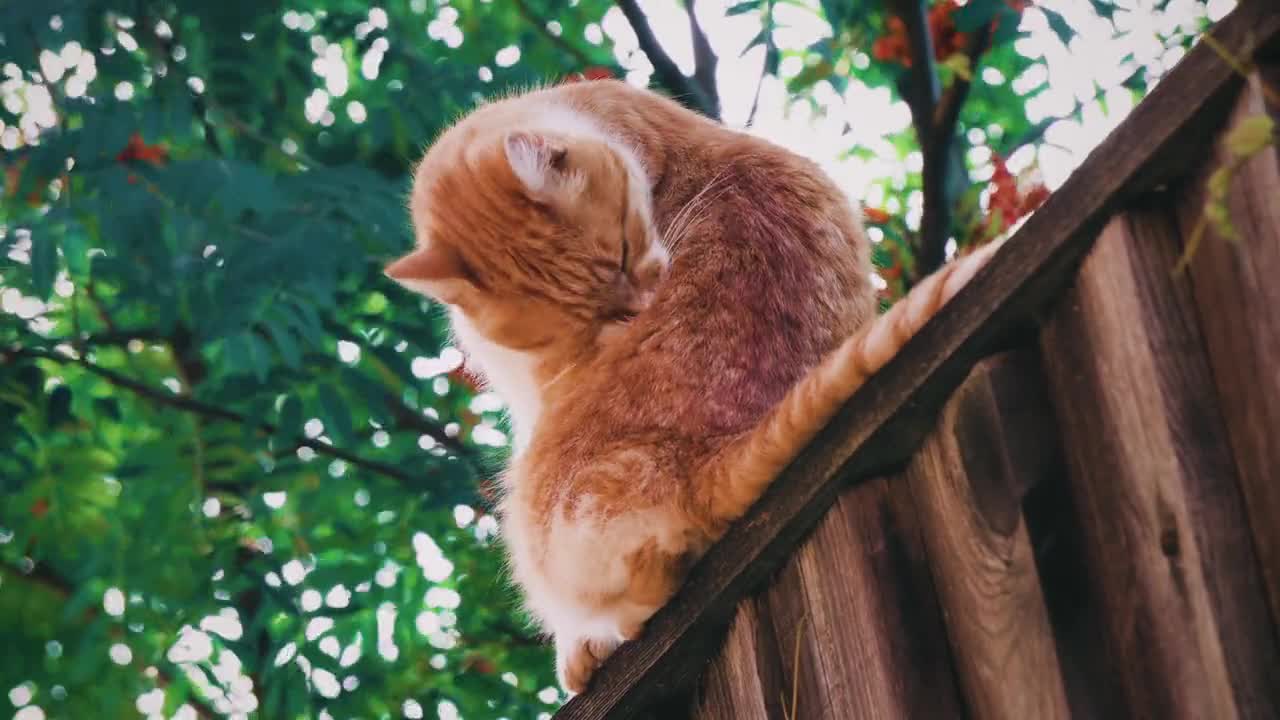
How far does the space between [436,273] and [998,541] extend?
4.85 ft

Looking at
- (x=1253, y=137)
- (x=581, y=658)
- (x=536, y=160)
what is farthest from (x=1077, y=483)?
(x=536, y=160)

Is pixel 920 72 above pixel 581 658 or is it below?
above

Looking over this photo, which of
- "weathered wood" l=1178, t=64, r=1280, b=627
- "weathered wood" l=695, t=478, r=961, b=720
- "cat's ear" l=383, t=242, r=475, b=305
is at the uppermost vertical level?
"cat's ear" l=383, t=242, r=475, b=305

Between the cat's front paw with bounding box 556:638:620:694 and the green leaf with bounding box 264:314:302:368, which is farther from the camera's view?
the green leaf with bounding box 264:314:302:368

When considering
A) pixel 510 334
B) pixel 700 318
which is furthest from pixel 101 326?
pixel 700 318

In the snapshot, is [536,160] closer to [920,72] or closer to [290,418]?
[920,72]

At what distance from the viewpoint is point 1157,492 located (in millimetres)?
1271

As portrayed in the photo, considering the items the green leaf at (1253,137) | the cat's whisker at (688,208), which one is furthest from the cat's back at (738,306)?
the green leaf at (1253,137)

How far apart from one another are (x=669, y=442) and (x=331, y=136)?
3.09 metres

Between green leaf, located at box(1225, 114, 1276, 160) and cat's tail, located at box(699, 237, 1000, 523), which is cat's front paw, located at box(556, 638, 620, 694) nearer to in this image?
cat's tail, located at box(699, 237, 1000, 523)

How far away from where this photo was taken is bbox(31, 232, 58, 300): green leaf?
11.6 ft

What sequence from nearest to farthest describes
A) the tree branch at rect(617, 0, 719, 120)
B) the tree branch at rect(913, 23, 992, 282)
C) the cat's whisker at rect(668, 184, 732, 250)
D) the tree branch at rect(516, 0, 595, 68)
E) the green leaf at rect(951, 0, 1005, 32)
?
the cat's whisker at rect(668, 184, 732, 250)
the green leaf at rect(951, 0, 1005, 32)
the tree branch at rect(913, 23, 992, 282)
the tree branch at rect(617, 0, 719, 120)
the tree branch at rect(516, 0, 595, 68)

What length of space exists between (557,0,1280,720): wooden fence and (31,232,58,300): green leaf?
7.76 feet

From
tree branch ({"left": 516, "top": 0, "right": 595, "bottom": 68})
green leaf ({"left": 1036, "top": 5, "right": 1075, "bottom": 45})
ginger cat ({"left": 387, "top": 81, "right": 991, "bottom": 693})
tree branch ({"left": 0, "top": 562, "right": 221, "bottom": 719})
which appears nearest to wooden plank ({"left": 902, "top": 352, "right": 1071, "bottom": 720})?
ginger cat ({"left": 387, "top": 81, "right": 991, "bottom": 693})
